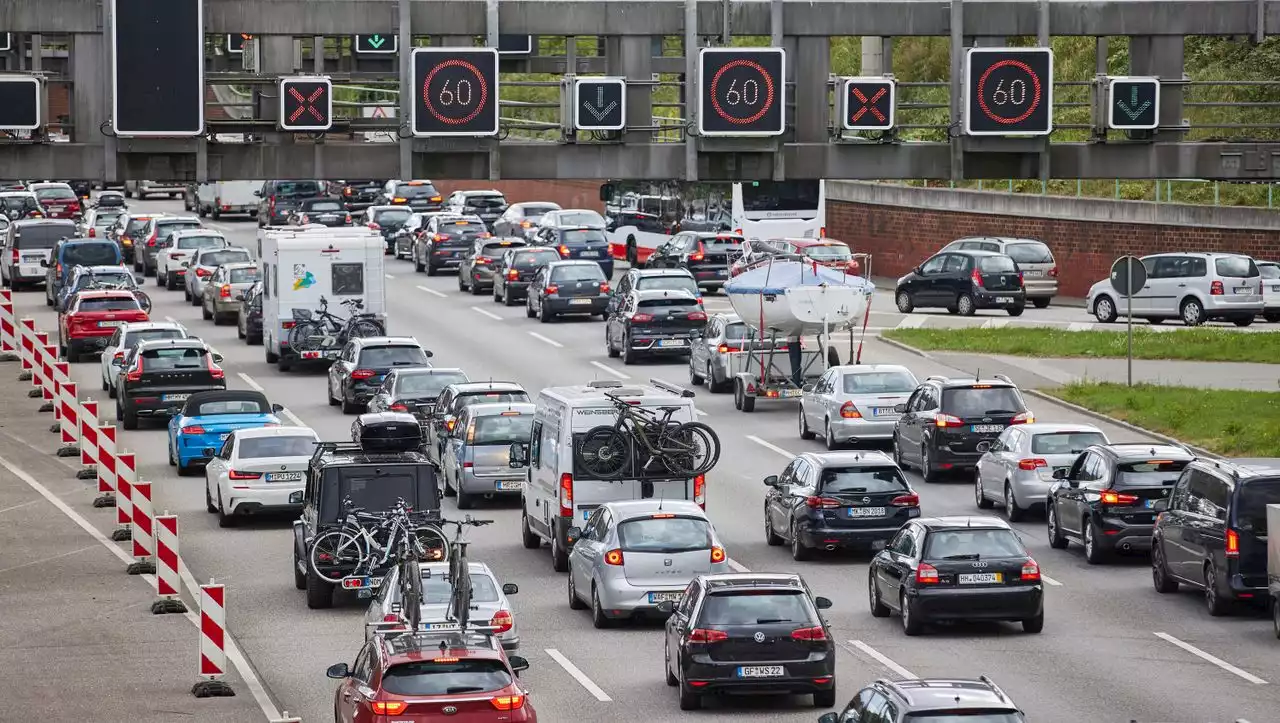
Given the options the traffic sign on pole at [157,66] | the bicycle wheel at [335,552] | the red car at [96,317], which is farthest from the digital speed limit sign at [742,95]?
the red car at [96,317]

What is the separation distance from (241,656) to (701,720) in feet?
19.1

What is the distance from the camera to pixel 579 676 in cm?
2353

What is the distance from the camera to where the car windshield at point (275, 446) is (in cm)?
3325

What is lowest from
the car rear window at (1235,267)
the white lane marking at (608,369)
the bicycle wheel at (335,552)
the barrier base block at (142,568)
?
the barrier base block at (142,568)

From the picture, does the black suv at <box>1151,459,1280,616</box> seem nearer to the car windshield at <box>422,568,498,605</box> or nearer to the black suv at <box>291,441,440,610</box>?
the car windshield at <box>422,568,498,605</box>

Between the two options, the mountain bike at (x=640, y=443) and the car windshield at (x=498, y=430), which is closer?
the mountain bike at (x=640, y=443)

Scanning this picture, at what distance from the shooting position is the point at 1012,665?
78.6ft

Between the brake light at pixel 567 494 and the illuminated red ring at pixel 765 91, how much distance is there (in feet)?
17.7

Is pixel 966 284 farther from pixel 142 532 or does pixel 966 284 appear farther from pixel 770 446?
pixel 142 532

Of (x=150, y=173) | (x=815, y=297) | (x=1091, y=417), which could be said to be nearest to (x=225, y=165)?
(x=150, y=173)

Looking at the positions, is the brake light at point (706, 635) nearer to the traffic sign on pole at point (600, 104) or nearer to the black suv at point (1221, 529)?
the black suv at point (1221, 529)

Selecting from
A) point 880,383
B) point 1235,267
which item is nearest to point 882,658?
point 880,383

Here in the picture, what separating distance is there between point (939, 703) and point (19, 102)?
1832 centimetres

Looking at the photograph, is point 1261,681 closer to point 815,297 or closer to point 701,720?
point 701,720
